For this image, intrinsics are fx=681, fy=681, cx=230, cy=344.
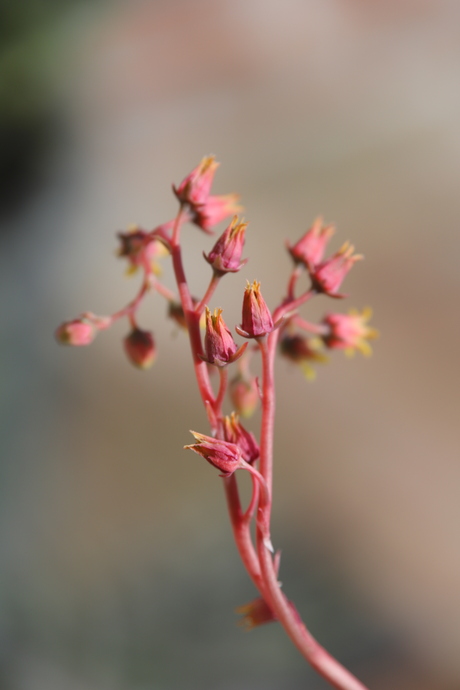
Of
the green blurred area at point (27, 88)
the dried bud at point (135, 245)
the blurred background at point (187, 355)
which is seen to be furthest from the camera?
the green blurred area at point (27, 88)

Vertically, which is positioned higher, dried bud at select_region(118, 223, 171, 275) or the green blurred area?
the green blurred area

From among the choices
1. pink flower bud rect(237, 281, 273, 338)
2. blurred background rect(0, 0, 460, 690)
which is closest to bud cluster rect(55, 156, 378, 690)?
pink flower bud rect(237, 281, 273, 338)

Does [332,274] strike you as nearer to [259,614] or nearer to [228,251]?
[228,251]

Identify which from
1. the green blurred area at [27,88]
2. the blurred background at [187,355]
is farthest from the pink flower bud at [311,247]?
the green blurred area at [27,88]

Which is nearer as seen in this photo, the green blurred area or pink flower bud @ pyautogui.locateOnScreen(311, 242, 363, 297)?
pink flower bud @ pyautogui.locateOnScreen(311, 242, 363, 297)

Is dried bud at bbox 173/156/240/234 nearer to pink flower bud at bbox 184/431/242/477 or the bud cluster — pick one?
the bud cluster

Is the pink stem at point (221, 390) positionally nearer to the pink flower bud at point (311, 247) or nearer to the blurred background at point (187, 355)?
the pink flower bud at point (311, 247)
